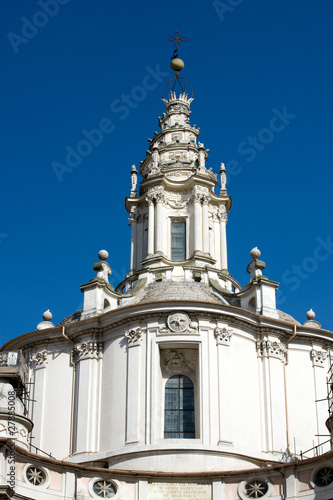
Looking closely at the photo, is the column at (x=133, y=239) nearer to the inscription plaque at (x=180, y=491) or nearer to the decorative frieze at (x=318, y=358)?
the decorative frieze at (x=318, y=358)

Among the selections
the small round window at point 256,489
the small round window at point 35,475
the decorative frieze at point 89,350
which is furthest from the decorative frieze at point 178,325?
the small round window at point 35,475

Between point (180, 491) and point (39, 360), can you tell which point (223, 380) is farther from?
point (39, 360)

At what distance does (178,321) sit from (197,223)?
10447 millimetres

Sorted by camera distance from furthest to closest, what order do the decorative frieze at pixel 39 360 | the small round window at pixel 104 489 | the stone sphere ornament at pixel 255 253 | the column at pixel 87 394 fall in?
the stone sphere ornament at pixel 255 253 → the decorative frieze at pixel 39 360 → the column at pixel 87 394 → the small round window at pixel 104 489

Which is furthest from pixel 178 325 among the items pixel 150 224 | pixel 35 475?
pixel 150 224

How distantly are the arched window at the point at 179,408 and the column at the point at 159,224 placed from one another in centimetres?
1017

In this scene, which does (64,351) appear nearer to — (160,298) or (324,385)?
(160,298)

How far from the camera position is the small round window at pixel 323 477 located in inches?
1270

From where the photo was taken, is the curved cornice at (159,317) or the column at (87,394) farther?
the curved cornice at (159,317)

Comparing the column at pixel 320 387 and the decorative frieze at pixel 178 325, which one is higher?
the decorative frieze at pixel 178 325

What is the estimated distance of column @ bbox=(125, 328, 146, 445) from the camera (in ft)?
124

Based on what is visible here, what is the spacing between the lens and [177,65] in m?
59.0

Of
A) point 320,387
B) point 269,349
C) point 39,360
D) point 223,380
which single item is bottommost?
point 223,380

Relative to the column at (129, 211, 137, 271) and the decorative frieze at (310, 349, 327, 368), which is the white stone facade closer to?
the decorative frieze at (310, 349, 327, 368)
